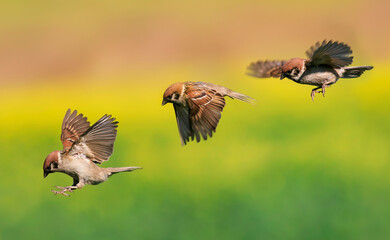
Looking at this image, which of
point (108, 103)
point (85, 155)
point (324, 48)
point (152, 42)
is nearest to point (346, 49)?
point (324, 48)

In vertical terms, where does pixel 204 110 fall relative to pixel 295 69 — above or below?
below

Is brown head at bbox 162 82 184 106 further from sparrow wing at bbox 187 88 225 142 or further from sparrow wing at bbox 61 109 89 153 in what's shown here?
sparrow wing at bbox 61 109 89 153

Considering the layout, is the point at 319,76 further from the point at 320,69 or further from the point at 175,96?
the point at 175,96

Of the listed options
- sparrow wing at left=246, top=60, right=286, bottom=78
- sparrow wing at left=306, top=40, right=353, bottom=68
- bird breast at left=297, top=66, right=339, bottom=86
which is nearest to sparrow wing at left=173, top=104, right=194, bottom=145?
sparrow wing at left=246, top=60, right=286, bottom=78

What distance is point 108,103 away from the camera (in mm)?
8492

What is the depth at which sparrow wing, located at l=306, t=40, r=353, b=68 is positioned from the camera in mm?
3707

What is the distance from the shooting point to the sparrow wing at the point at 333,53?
3.71 metres

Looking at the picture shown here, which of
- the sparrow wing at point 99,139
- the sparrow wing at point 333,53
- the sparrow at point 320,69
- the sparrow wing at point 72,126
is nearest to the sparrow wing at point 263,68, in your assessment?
the sparrow at point 320,69

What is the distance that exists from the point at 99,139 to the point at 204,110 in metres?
0.66

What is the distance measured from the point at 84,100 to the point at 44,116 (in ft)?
1.71

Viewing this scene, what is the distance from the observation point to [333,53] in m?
3.74

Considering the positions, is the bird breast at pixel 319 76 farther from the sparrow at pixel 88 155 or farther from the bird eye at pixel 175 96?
the sparrow at pixel 88 155

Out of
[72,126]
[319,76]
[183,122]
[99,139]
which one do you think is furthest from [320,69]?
[72,126]

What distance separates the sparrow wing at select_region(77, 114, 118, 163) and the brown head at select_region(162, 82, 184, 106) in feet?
1.14
